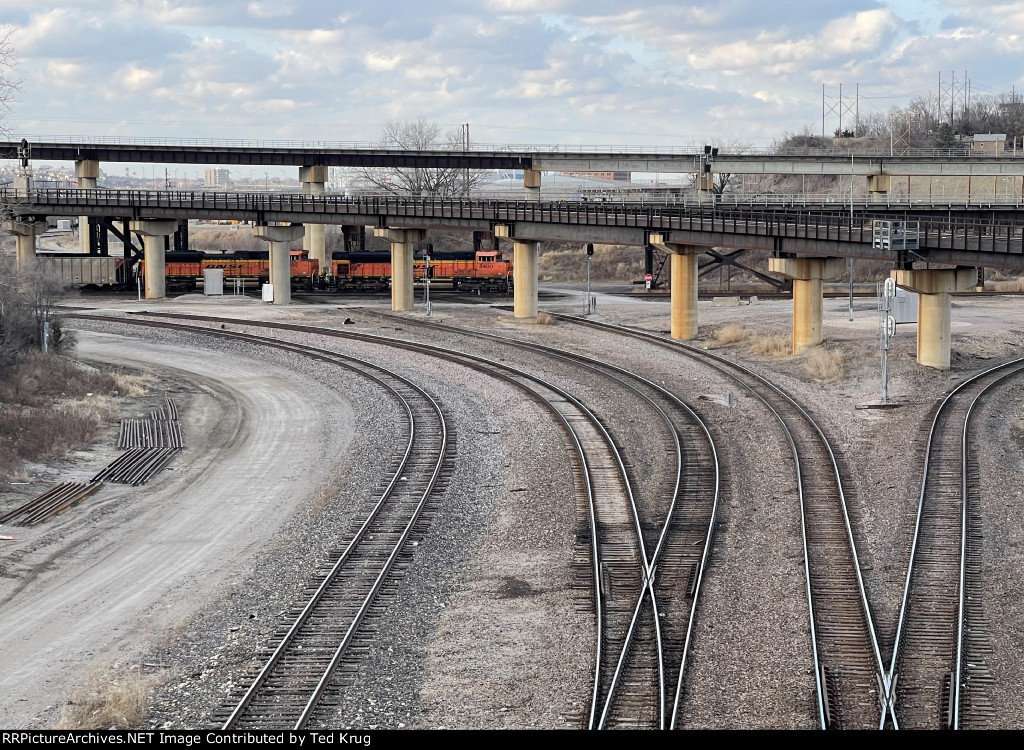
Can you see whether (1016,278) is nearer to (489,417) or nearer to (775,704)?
(489,417)

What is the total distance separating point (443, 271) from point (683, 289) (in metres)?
30.1

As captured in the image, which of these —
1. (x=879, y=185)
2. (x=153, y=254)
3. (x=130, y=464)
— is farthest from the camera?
(x=879, y=185)

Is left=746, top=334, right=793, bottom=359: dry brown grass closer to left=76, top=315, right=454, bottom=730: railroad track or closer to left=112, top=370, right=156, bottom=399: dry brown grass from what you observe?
left=76, top=315, right=454, bottom=730: railroad track

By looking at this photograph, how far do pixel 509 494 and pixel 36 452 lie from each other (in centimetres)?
1291

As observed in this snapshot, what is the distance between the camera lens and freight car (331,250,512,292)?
8506cm

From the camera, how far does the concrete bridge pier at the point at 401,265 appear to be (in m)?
71.9

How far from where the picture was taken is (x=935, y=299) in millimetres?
45469

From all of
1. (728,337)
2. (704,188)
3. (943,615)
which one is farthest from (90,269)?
(943,615)

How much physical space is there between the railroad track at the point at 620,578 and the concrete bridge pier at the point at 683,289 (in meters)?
22.3

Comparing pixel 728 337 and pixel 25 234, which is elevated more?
pixel 25 234

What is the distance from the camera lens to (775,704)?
16156 millimetres

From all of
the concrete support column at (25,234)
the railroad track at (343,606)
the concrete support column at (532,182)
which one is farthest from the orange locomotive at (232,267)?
the railroad track at (343,606)

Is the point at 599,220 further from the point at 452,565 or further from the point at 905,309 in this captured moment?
the point at 452,565

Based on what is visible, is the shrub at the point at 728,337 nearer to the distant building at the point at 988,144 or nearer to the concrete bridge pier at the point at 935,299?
the concrete bridge pier at the point at 935,299
